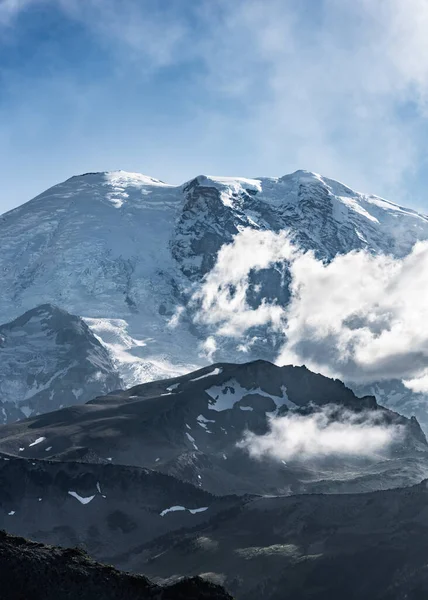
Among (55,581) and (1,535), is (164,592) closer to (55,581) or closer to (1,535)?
(55,581)

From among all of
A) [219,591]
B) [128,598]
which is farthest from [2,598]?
[219,591]

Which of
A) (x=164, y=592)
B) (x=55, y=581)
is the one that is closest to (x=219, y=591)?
(x=164, y=592)

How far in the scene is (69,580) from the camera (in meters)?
117

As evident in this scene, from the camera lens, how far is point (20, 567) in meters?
116

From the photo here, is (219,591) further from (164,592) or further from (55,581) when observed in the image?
(55,581)

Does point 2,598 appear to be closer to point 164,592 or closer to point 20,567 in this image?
point 20,567

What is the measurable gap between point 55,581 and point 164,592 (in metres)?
11.8

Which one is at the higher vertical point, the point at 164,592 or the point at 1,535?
the point at 1,535

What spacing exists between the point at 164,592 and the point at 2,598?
57.1 feet

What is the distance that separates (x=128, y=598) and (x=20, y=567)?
1207cm

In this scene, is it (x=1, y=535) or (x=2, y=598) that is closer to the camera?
(x=2, y=598)

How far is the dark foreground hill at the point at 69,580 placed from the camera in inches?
4515

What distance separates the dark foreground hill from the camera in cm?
11469

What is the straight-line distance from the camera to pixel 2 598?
366 feet
